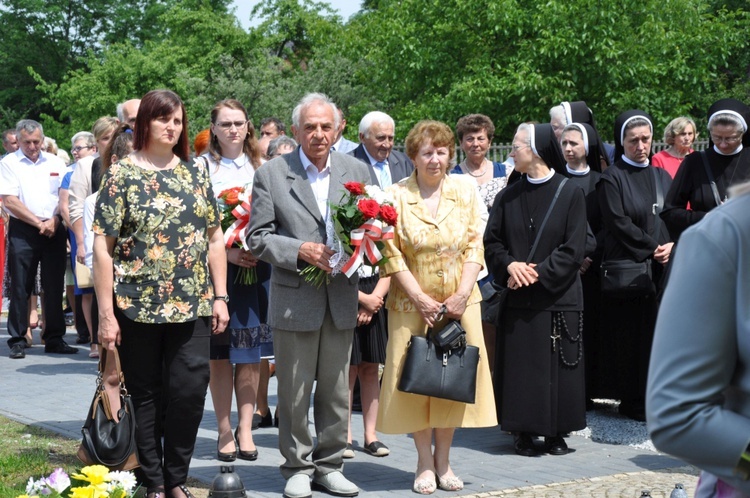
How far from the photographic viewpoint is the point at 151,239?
5789mm

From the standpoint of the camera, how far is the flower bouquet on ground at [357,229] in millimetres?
5965

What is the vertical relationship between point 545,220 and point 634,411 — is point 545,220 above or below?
above

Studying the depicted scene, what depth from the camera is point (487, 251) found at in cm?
788

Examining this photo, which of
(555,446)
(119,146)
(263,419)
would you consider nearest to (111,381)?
(119,146)

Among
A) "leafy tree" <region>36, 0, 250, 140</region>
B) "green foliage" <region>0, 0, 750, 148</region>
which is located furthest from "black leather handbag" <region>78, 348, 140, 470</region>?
"leafy tree" <region>36, 0, 250, 140</region>

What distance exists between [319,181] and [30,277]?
706 centimetres

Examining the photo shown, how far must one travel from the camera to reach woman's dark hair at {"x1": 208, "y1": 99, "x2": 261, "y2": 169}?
7.36m

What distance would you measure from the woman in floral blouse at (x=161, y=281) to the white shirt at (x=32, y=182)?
22.2 ft

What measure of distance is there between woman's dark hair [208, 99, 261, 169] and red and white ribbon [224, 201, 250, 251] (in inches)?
23.5

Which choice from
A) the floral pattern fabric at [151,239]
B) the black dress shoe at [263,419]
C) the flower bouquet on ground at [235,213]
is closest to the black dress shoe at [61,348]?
the black dress shoe at [263,419]

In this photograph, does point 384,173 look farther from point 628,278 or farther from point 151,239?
point 151,239

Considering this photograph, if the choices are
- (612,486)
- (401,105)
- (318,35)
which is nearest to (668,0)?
(401,105)

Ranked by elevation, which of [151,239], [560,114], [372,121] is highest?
[560,114]

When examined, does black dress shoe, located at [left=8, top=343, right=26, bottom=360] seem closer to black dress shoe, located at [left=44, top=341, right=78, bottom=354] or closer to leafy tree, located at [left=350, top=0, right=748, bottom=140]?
black dress shoe, located at [left=44, top=341, right=78, bottom=354]
